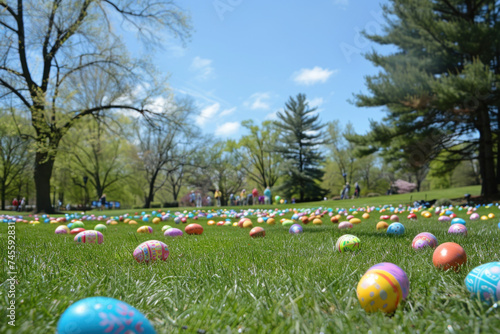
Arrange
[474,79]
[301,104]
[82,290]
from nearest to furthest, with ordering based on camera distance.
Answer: [82,290]
[474,79]
[301,104]

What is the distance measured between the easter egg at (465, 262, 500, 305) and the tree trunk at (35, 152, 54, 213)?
58.5ft

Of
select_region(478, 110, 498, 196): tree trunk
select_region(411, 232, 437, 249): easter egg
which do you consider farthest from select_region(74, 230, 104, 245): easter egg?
select_region(478, 110, 498, 196): tree trunk

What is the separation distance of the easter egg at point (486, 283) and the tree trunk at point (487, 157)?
1772 centimetres

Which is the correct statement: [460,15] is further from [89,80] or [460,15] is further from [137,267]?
[89,80]

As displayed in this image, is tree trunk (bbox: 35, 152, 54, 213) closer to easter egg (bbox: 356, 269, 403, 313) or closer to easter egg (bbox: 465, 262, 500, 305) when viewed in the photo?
easter egg (bbox: 356, 269, 403, 313)

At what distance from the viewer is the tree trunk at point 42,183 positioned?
630 inches

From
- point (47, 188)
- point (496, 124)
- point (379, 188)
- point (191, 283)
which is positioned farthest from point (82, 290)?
point (379, 188)

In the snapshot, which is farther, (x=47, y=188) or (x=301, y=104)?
(x=301, y=104)

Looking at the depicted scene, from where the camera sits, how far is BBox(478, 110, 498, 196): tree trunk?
16172 millimetres

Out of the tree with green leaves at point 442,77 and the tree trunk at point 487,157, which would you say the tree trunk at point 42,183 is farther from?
the tree trunk at point 487,157

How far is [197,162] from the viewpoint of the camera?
39000 millimetres

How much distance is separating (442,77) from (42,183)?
2005 cm

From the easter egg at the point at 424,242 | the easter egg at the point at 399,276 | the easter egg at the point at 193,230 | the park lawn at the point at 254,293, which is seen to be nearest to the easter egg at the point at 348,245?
the park lawn at the point at 254,293

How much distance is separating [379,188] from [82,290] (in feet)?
183
